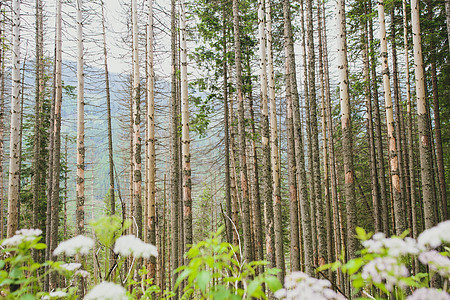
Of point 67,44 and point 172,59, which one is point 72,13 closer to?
point 67,44

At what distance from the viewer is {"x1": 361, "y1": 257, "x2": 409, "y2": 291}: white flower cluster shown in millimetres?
1057

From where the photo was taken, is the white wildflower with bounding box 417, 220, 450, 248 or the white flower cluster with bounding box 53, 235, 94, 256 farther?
the white flower cluster with bounding box 53, 235, 94, 256

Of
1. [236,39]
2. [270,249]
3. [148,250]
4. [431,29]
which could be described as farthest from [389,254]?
[431,29]

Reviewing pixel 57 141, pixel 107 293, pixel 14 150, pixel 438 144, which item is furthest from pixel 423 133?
pixel 57 141

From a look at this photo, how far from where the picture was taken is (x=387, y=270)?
109cm

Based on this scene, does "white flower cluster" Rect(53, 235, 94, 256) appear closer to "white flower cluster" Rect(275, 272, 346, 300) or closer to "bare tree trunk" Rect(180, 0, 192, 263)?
"white flower cluster" Rect(275, 272, 346, 300)

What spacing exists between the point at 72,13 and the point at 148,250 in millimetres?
10010

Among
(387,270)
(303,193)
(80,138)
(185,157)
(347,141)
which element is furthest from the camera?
(80,138)

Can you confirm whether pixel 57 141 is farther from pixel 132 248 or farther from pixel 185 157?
pixel 132 248

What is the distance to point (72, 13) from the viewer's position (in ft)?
28.0

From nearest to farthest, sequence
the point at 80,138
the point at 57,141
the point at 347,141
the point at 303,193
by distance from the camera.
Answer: the point at 347,141 < the point at 303,193 < the point at 80,138 < the point at 57,141

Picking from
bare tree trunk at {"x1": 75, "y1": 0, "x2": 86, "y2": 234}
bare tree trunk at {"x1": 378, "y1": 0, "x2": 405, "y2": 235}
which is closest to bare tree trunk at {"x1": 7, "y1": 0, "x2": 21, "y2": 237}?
bare tree trunk at {"x1": 75, "y1": 0, "x2": 86, "y2": 234}

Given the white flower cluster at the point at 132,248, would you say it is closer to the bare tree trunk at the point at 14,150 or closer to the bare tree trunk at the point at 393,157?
the bare tree trunk at the point at 14,150

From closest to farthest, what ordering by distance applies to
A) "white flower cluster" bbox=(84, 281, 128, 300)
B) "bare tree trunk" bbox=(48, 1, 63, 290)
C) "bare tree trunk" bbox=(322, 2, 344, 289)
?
"white flower cluster" bbox=(84, 281, 128, 300), "bare tree trunk" bbox=(48, 1, 63, 290), "bare tree trunk" bbox=(322, 2, 344, 289)
